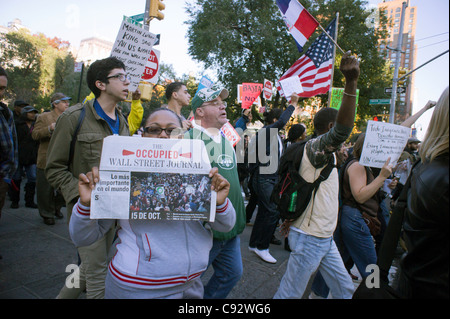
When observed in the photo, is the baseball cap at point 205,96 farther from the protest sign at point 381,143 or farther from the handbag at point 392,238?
the handbag at point 392,238

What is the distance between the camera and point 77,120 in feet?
7.38

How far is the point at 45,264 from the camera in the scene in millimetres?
3506

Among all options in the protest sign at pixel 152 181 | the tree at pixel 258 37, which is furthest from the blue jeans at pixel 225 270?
the tree at pixel 258 37

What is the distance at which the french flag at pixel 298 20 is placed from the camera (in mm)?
5738

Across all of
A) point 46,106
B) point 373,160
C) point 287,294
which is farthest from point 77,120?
point 46,106

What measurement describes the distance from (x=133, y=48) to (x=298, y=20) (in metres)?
3.70

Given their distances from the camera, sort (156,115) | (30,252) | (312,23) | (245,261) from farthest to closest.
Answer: (312,23)
(245,261)
(30,252)
(156,115)

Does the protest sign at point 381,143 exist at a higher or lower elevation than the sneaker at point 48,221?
higher

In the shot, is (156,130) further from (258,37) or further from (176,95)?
(258,37)

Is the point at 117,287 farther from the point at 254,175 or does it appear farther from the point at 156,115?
the point at 254,175

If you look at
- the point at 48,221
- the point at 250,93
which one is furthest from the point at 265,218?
the point at 250,93

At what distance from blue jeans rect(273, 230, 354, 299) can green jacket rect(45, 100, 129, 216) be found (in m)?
1.81

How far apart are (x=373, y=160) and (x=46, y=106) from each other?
28.5 metres

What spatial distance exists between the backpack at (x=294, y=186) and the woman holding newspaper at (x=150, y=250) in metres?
0.97
